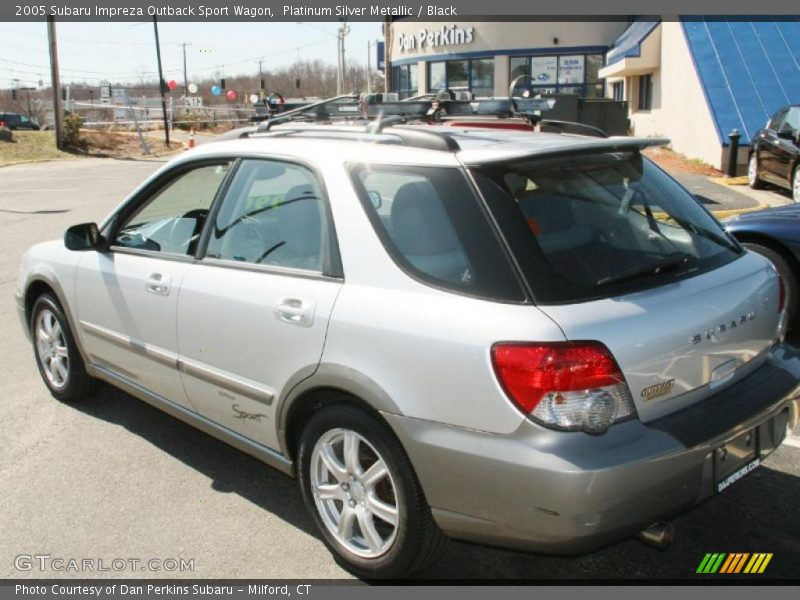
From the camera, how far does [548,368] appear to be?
8.15ft

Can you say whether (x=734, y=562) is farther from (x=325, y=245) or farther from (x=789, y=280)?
(x=789, y=280)

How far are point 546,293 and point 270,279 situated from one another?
4.11 ft

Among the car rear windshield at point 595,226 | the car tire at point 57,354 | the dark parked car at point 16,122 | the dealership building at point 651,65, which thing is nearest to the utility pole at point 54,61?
the dealership building at point 651,65

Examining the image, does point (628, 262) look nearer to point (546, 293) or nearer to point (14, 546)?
point (546, 293)

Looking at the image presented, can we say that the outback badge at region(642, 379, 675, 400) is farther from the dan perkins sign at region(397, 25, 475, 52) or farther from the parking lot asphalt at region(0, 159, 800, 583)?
the dan perkins sign at region(397, 25, 475, 52)

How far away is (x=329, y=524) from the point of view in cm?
321

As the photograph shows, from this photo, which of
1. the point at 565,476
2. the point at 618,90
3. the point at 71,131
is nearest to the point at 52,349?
the point at 565,476

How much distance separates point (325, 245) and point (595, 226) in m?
1.05

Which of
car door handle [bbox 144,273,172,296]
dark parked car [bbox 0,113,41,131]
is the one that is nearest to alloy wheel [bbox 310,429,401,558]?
car door handle [bbox 144,273,172,296]

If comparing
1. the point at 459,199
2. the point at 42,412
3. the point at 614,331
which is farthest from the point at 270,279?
the point at 42,412

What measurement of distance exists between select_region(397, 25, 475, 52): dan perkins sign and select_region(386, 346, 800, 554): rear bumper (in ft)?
132

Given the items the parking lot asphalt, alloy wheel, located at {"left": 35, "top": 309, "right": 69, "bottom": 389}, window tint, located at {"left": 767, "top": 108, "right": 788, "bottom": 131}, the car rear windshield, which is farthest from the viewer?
window tint, located at {"left": 767, "top": 108, "right": 788, "bottom": 131}

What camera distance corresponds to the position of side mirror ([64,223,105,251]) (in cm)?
438

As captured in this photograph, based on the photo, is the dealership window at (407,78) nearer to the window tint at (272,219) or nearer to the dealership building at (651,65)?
the dealership building at (651,65)
